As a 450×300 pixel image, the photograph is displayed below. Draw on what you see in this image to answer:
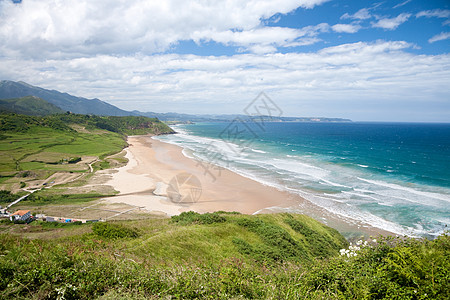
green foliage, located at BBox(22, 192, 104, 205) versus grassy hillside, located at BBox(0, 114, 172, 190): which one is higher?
grassy hillside, located at BBox(0, 114, 172, 190)

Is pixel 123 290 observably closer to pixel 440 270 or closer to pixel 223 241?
pixel 440 270

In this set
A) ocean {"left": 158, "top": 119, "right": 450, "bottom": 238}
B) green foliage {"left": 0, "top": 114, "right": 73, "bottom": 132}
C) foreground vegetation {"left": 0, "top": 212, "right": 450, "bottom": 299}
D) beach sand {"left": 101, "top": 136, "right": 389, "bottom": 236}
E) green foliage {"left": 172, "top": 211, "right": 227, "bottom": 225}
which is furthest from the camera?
green foliage {"left": 0, "top": 114, "right": 73, "bottom": 132}

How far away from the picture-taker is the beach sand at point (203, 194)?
28266mm

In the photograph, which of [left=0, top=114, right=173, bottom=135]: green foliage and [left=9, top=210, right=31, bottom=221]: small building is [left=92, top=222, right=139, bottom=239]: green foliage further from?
[left=0, top=114, right=173, bottom=135]: green foliage

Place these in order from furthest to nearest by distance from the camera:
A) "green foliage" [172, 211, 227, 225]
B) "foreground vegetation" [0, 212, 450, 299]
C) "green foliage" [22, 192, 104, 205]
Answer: "green foliage" [22, 192, 104, 205] < "green foliage" [172, 211, 227, 225] < "foreground vegetation" [0, 212, 450, 299]

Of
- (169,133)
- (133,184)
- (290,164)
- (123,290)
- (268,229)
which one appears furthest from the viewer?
(169,133)

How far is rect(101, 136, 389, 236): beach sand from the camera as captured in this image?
1113 inches

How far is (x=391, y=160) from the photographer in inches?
2146

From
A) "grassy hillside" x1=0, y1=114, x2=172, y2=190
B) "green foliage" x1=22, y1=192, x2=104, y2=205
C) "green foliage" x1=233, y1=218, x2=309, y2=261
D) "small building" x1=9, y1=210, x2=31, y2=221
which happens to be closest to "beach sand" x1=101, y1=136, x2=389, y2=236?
"green foliage" x1=22, y1=192, x2=104, y2=205

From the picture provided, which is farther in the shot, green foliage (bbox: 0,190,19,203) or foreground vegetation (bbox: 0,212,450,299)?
green foliage (bbox: 0,190,19,203)

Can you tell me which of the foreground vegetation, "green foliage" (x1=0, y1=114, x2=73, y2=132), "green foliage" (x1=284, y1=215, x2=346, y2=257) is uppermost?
"green foliage" (x1=0, y1=114, x2=73, y2=132)

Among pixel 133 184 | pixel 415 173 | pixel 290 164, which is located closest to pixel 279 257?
pixel 133 184

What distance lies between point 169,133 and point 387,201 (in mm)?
125246

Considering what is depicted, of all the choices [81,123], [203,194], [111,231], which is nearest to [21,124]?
[81,123]
